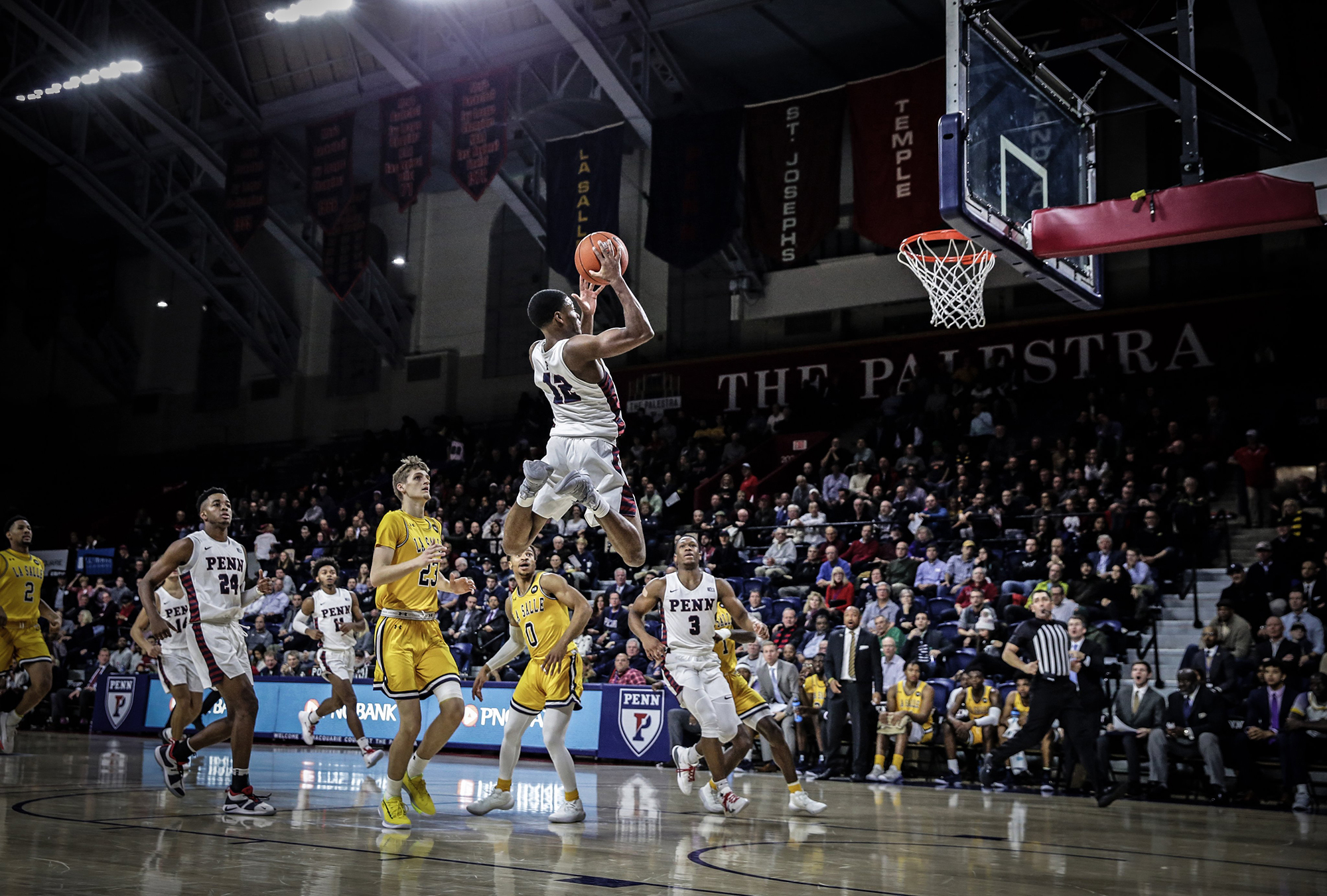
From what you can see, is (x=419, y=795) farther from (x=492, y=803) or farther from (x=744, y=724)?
(x=744, y=724)

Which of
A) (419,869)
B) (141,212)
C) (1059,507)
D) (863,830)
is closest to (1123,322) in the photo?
(1059,507)

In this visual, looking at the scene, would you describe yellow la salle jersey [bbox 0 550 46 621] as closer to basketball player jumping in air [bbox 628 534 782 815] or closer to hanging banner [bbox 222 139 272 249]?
basketball player jumping in air [bbox 628 534 782 815]

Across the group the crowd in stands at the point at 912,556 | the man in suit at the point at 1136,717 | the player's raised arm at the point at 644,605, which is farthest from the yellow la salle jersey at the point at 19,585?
the man in suit at the point at 1136,717

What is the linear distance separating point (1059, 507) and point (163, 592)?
37.4ft

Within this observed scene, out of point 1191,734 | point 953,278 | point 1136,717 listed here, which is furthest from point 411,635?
point 1191,734

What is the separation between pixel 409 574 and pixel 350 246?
19807 mm

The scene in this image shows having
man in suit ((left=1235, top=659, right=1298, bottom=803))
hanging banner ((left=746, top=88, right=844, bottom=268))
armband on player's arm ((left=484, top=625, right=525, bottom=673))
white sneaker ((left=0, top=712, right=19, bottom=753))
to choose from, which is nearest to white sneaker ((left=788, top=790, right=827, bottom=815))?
armband on player's arm ((left=484, top=625, right=525, bottom=673))

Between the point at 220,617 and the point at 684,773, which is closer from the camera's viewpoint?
the point at 220,617

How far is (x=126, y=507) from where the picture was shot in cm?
3183

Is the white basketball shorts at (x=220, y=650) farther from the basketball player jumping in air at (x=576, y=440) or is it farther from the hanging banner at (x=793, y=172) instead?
the hanging banner at (x=793, y=172)

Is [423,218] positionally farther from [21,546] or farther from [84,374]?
[21,546]

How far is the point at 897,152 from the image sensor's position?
20484mm

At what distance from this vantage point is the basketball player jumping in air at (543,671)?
28.5ft

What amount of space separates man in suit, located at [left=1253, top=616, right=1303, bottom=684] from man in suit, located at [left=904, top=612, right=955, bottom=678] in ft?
11.0
